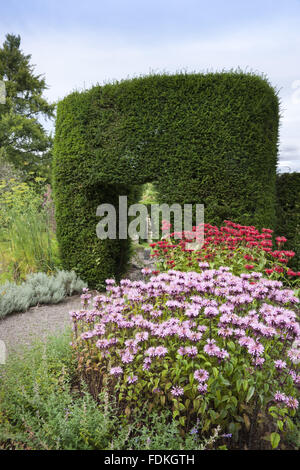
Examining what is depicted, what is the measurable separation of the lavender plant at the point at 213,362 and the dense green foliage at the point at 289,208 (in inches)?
212

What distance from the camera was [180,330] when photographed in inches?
77.4

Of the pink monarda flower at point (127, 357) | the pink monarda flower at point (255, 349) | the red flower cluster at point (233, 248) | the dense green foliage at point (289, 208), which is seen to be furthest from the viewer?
the dense green foliage at point (289, 208)

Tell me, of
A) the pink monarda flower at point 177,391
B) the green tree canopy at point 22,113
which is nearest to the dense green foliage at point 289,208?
the pink monarda flower at point 177,391

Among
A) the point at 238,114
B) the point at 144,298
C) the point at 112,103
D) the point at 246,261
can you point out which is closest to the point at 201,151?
the point at 238,114

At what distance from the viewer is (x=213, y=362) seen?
2.12 meters

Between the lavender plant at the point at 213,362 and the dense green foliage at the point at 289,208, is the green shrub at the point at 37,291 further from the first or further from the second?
the dense green foliage at the point at 289,208

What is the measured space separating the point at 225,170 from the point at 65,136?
3.19 meters

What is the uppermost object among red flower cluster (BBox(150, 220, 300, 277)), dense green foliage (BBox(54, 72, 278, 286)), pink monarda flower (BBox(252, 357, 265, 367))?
dense green foliage (BBox(54, 72, 278, 286))

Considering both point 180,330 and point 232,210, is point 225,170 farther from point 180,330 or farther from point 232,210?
point 180,330

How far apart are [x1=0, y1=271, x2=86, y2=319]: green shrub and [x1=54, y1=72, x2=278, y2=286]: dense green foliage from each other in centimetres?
98

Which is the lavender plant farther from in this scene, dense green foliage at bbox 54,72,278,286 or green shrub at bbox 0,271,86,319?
dense green foliage at bbox 54,72,278,286

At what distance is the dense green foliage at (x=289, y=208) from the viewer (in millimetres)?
7348

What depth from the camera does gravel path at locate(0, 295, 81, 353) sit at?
3989 millimetres

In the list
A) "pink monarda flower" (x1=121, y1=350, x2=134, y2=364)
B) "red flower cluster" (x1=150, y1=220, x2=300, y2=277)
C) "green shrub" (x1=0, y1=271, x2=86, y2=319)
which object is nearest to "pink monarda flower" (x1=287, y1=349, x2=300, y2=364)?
"pink monarda flower" (x1=121, y1=350, x2=134, y2=364)
